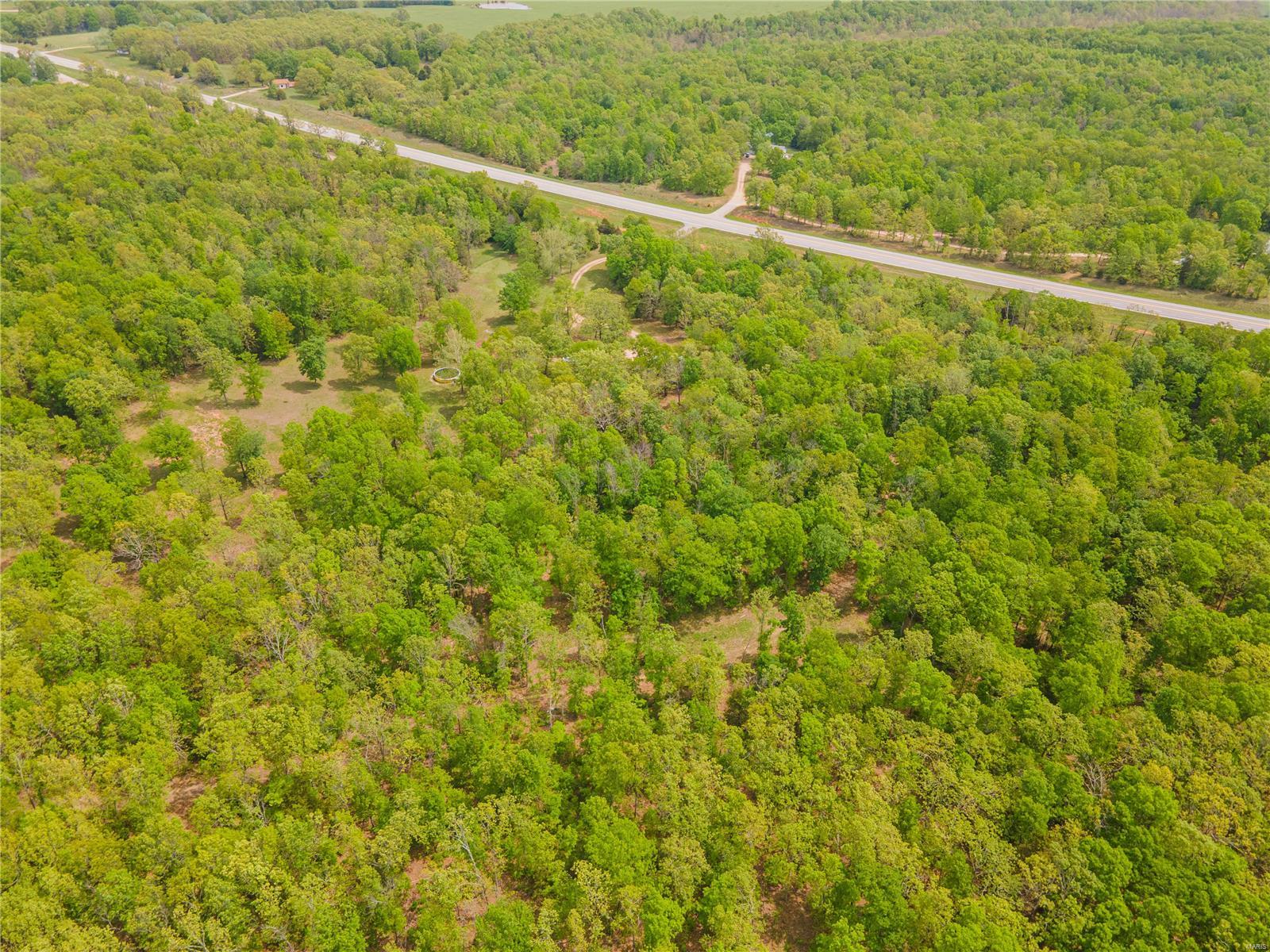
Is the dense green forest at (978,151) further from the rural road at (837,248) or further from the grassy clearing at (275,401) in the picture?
the grassy clearing at (275,401)

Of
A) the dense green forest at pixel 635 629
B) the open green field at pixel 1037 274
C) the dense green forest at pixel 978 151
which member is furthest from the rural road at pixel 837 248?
the dense green forest at pixel 635 629

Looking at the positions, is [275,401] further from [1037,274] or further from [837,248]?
[1037,274]

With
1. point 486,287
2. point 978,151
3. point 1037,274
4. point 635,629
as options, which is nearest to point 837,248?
point 1037,274

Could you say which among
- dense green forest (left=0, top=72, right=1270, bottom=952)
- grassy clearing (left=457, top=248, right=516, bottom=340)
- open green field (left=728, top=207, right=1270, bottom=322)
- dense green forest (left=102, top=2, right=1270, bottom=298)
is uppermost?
dense green forest (left=102, top=2, right=1270, bottom=298)

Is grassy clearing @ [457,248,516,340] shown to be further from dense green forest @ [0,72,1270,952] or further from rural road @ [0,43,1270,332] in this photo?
rural road @ [0,43,1270,332]

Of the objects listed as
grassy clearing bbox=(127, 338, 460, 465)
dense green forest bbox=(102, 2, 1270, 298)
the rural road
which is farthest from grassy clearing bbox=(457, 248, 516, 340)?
dense green forest bbox=(102, 2, 1270, 298)
